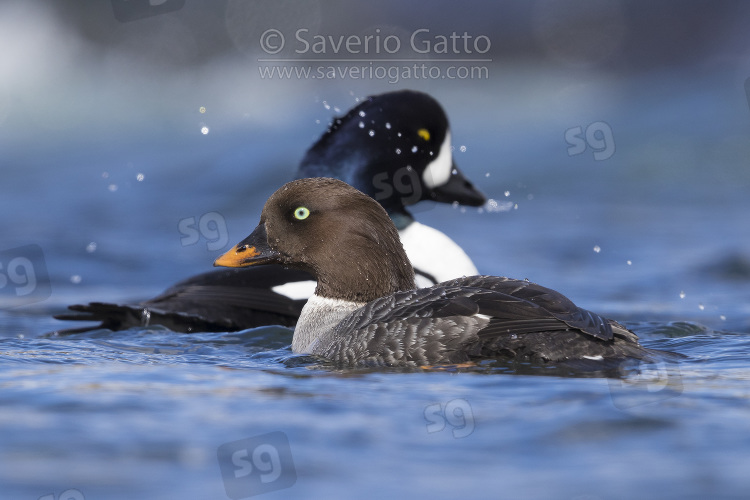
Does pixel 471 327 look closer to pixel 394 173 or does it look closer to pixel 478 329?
pixel 478 329

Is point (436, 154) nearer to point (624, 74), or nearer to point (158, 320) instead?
point (158, 320)

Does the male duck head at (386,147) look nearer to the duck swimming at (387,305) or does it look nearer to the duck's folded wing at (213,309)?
the duck's folded wing at (213,309)

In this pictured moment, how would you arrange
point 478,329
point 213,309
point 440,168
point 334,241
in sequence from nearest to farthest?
point 478,329
point 334,241
point 213,309
point 440,168

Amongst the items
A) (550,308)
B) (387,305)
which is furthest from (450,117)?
(550,308)

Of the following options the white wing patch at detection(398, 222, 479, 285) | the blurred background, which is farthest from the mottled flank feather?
the blurred background

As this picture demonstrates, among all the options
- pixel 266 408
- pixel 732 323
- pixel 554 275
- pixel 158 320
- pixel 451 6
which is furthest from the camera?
pixel 451 6

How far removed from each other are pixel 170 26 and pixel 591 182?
10.4 meters

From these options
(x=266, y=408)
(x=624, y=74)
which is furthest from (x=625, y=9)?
(x=266, y=408)

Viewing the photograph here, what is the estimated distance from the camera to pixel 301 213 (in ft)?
19.1

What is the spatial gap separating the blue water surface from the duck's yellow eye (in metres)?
0.73

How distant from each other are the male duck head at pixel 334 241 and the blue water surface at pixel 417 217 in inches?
21.1

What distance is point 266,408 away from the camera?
445 centimetres

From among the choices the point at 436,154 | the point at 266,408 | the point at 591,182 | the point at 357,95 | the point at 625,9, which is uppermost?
the point at 625,9

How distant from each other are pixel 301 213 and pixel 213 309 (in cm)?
113
